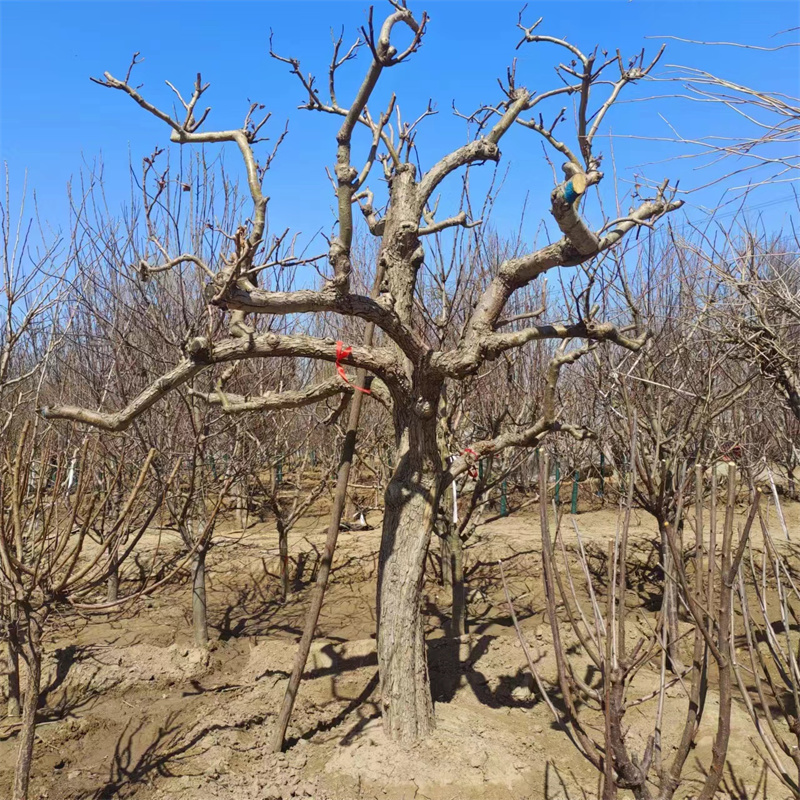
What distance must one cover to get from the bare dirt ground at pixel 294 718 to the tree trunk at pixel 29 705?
0.34m

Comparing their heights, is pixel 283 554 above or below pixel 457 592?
above

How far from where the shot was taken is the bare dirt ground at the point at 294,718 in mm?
3859

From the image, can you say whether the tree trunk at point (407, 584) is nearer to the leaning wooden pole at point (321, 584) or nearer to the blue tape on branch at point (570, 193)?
the leaning wooden pole at point (321, 584)

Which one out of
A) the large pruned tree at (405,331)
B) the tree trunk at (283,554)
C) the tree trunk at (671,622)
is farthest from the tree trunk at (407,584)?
the tree trunk at (283,554)

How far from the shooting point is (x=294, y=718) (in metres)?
4.53

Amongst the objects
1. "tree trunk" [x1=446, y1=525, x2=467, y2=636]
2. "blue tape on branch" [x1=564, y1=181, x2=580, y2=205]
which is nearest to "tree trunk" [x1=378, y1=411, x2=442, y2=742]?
"blue tape on branch" [x1=564, y1=181, x2=580, y2=205]

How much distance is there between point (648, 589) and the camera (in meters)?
8.02

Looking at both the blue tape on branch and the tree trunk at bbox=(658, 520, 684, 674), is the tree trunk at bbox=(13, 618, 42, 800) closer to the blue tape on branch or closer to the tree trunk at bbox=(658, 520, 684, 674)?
the tree trunk at bbox=(658, 520, 684, 674)

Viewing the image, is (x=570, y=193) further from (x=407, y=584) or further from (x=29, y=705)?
(x=29, y=705)

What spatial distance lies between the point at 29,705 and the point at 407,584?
6.76 ft

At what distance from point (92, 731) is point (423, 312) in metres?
4.36

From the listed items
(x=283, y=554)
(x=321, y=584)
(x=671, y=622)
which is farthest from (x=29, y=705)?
(x=283, y=554)

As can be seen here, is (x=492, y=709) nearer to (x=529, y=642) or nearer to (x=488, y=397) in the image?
(x=529, y=642)

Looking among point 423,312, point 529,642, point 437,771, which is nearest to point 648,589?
point 529,642
